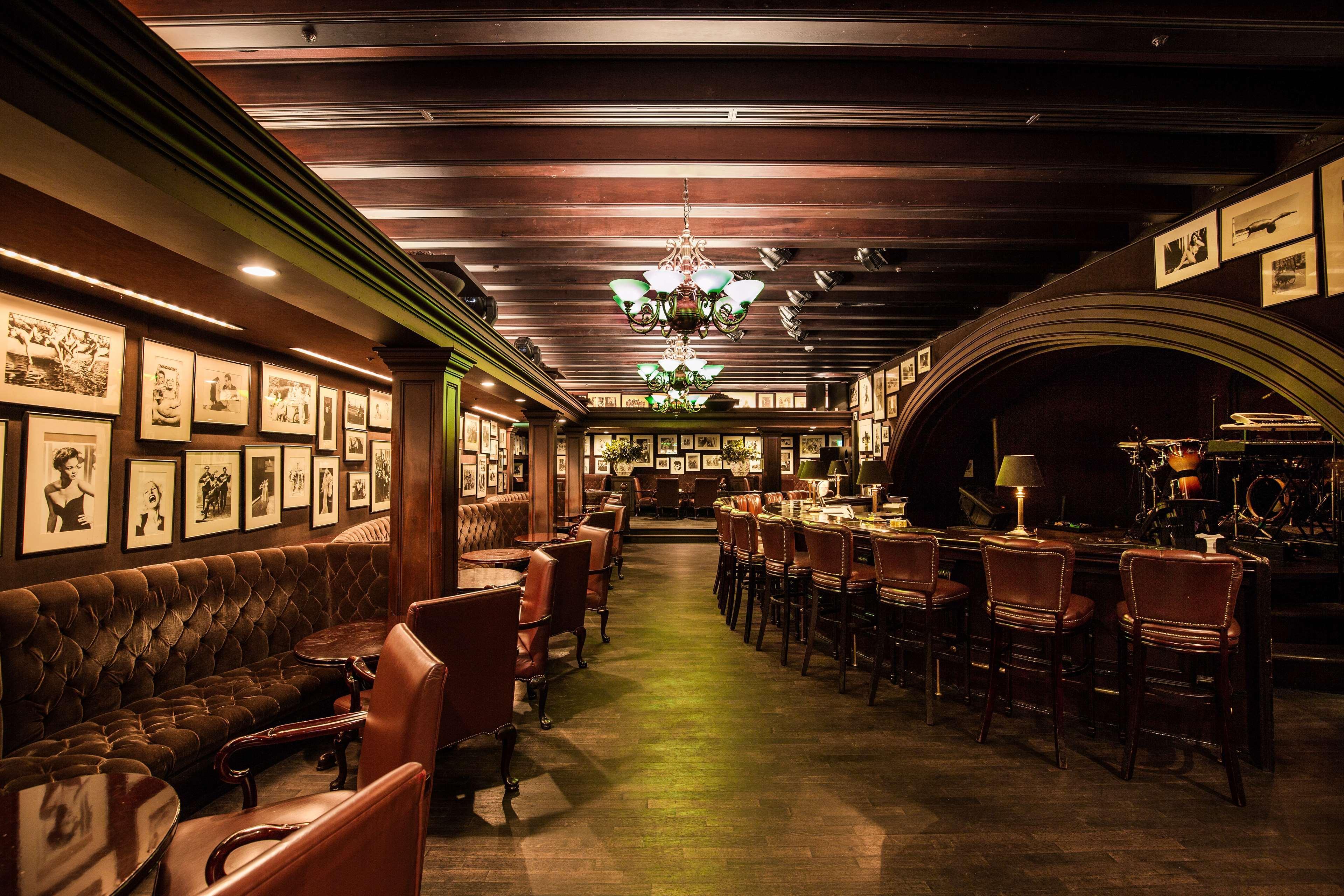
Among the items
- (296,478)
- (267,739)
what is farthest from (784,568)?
(296,478)

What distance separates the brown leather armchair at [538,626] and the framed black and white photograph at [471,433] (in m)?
4.71

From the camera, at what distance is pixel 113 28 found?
→ 1.26 m

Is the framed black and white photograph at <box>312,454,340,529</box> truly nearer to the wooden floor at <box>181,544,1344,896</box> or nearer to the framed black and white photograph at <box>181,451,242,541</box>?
the framed black and white photograph at <box>181,451,242,541</box>

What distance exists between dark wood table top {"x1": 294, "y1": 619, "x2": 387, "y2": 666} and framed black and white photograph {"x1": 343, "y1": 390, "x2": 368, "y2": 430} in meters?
2.37

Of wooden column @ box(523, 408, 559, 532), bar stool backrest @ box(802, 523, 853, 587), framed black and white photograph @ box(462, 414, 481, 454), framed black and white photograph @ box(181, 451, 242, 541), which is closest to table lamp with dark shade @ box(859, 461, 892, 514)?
bar stool backrest @ box(802, 523, 853, 587)

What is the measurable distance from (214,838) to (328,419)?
369 centimetres

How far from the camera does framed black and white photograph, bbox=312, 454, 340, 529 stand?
14.1 ft

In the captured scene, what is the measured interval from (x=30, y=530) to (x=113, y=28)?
245 centimetres

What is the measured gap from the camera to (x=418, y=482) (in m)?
3.52

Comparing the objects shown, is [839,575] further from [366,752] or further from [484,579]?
[366,752]

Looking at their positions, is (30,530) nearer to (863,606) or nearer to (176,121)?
(176,121)

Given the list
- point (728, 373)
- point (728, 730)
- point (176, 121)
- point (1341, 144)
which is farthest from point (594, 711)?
point (728, 373)

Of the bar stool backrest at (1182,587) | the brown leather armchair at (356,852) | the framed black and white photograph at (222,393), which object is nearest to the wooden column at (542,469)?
the framed black and white photograph at (222,393)

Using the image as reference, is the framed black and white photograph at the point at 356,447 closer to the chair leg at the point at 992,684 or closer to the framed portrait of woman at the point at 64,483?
the framed portrait of woman at the point at 64,483
